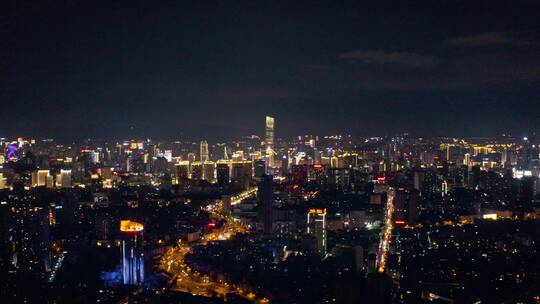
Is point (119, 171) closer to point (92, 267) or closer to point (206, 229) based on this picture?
point (206, 229)

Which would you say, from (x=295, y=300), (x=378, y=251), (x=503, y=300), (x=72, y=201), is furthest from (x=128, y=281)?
(x=72, y=201)

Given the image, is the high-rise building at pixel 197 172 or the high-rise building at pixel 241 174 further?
the high-rise building at pixel 197 172

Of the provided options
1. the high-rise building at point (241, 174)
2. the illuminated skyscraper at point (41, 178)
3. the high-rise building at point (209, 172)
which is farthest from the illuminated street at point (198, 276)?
the high-rise building at point (209, 172)

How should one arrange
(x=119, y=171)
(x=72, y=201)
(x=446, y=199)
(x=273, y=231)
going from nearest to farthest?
→ 1. (x=273, y=231)
2. (x=72, y=201)
3. (x=446, y=199)
4. (x=119, y=171)

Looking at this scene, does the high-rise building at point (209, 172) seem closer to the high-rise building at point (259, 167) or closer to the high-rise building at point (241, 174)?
the high-rise building at point (241, 174)

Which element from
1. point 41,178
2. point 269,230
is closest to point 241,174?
point 41,178
